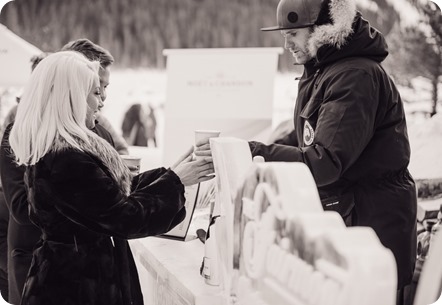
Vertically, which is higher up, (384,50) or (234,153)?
(384,50)

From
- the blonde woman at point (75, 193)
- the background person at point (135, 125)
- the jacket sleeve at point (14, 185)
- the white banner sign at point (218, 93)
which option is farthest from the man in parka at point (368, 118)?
the background person at point (135, 125)

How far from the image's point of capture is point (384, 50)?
76.6 inches

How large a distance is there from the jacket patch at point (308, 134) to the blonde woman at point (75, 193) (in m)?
0.38

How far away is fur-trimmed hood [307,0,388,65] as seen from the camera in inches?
74.6

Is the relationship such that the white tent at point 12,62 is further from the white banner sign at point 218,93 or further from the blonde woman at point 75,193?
the blonde woman at point 75,193

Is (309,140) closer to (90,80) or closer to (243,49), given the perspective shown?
(90,80)

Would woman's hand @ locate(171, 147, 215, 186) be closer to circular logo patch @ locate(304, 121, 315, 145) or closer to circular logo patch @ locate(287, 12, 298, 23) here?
circular logo patch @ locate(304, 121, 315, 145)

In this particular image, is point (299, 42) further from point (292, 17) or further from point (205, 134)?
point (205, 134)

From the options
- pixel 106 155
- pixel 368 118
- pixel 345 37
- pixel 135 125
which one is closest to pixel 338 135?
pixel 368 118

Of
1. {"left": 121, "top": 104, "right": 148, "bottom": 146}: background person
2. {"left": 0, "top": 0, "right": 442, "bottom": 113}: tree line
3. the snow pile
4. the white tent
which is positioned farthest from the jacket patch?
the white tent

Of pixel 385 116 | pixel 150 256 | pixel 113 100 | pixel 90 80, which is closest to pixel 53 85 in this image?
pixel 90 80

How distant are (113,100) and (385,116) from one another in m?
3.30

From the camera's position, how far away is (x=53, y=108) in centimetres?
159

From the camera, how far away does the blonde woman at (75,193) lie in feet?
5.08
